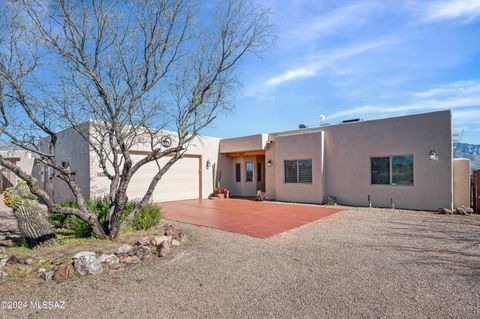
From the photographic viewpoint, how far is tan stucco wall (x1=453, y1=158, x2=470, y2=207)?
34.7ft

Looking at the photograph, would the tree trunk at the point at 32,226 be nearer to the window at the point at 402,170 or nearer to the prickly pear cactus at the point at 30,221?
the prickly pear cactus at the point at 30,221

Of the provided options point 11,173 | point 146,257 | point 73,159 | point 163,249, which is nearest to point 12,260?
point 146,257

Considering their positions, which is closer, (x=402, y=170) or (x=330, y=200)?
(x=402, y=170)

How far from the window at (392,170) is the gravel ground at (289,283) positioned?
4892mm

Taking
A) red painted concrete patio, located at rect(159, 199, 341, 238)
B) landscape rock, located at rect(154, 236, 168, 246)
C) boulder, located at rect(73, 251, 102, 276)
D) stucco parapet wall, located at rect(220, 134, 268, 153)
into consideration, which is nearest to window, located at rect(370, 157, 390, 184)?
red painted concrete patio, located at rect(159, 199, 341, 238)

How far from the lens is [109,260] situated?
5164 millimetres

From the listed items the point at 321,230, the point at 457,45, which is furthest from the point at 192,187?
the point at 457,45

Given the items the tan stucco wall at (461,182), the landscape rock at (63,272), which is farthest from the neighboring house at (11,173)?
the tan stucco wall at (461,182)

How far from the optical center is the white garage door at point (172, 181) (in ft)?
45.7

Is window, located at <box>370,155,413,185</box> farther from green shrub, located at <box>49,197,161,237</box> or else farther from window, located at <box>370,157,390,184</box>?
green shrub, located at <box>49,197,161,237</box>

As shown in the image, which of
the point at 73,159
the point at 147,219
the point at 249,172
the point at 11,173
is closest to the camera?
the point at 147,219

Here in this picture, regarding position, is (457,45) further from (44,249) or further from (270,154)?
(44,249)

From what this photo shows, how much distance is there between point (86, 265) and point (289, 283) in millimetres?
3585

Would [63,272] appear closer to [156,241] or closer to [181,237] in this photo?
[156,241]
